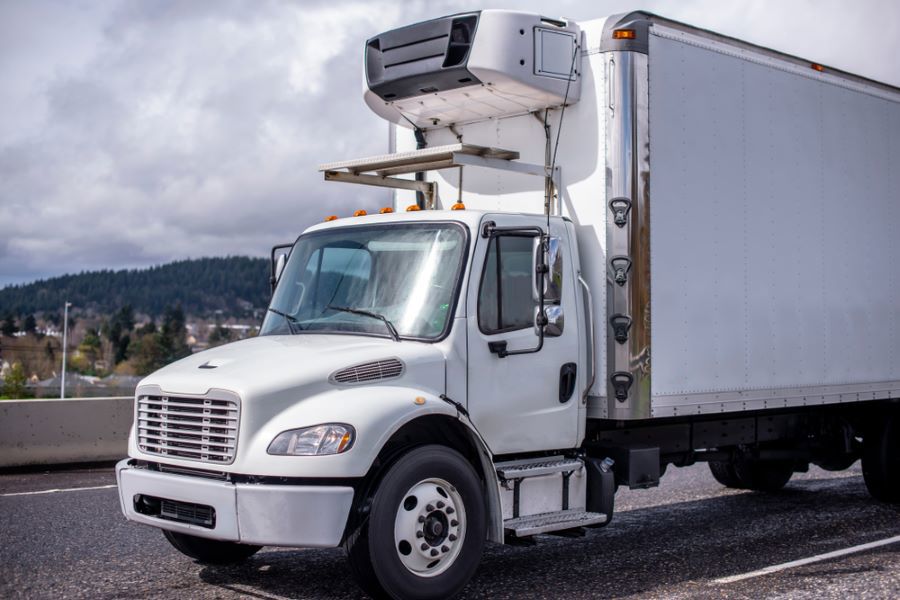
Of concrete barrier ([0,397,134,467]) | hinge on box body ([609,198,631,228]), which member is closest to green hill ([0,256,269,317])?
concrete barrier ([0,397,134,467])

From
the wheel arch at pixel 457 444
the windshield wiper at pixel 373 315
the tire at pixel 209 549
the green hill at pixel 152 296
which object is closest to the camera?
the wheel arch at pixel 457 444

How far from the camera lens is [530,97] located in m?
8.10

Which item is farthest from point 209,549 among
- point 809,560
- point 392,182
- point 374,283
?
point 809,560

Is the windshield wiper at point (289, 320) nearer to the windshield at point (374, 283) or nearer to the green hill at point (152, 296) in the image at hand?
the windshield at point (374, 283)

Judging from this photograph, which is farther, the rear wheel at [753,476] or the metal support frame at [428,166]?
the rear wheel at [753,476]

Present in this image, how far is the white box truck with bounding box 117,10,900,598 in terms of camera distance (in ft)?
20.9

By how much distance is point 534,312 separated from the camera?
292 inches

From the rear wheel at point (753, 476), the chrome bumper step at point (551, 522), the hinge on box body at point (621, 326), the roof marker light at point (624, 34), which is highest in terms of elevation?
the roof marker light at point (624, 34)

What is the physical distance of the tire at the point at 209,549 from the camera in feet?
24.7

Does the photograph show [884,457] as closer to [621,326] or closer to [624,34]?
[621,326]

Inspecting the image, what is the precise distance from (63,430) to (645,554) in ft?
27.3

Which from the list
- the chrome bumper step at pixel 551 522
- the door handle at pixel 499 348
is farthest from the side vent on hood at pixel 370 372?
the chrome bumper step at pixel 551 522

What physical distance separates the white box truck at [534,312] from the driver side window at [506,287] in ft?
0.05

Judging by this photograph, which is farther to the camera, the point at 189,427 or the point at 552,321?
the point at 552,321
